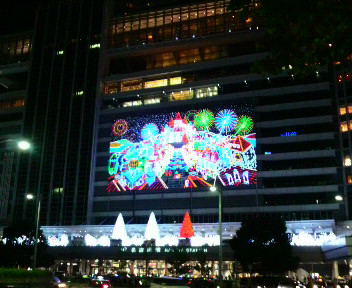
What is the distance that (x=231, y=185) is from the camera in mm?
85750

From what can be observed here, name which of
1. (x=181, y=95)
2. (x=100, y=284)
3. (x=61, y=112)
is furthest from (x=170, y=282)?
(x=61, y=112)

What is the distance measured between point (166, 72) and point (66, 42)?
2616 cm

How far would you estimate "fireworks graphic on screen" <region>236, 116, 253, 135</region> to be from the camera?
87938 millimetres

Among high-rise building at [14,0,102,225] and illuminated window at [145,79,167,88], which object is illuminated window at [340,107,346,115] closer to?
illuminated window at [145,79,167,88]

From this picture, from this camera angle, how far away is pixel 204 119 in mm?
91625

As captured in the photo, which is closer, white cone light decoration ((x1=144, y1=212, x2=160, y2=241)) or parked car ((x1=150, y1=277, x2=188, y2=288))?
parked car ((x1=150, y1=277, x2=188, y2=288))

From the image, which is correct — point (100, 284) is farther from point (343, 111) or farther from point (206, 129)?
point (343, 111)

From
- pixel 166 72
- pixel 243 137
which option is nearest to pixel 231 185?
pixel 243 137

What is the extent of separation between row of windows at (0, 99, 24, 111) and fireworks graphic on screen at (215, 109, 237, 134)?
164ft

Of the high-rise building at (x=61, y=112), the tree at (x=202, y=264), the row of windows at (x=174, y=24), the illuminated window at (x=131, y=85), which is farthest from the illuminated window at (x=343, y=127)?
the high-rise building at (x=61, y=112)

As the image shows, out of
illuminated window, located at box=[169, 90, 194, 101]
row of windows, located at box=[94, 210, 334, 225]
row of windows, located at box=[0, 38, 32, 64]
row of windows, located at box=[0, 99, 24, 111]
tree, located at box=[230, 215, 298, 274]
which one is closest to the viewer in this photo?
tree, located at box=[230, 215, 298, 274]

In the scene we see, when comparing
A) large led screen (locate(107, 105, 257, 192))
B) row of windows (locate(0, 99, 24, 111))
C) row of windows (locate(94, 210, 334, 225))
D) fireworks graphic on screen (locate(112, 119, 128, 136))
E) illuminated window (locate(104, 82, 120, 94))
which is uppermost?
illuminated window (locate(104, 82, 120, 94))

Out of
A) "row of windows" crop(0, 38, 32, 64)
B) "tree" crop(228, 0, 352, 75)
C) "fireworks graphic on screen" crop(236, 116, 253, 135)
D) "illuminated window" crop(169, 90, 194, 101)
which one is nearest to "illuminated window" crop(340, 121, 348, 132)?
"fireworks graphic on screen" crop(236, 116, 253, 135)

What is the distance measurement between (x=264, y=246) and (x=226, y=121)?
3347cm
